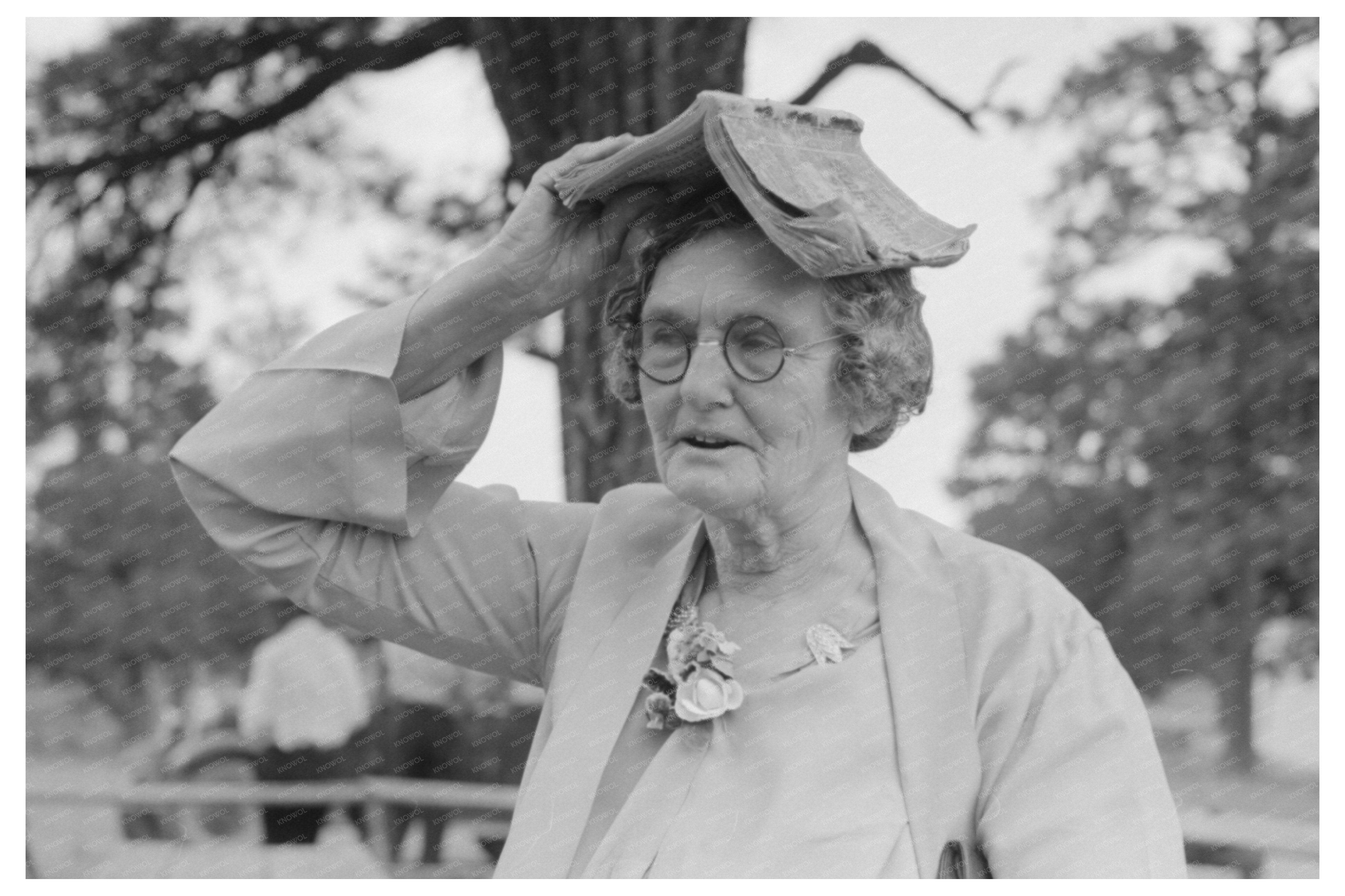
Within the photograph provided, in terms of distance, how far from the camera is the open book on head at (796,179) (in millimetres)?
1704

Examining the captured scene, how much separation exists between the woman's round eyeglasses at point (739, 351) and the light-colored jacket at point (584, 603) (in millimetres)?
314

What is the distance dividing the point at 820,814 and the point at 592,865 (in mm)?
343

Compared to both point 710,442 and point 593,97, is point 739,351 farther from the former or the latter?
point 593,97

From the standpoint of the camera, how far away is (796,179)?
1756 millimetres

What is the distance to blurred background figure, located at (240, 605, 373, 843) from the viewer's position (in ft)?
14.0

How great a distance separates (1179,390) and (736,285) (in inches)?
108

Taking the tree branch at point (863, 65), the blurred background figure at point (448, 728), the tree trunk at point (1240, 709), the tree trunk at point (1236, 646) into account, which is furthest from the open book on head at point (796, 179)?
the tree trunk at point (1236, 646)

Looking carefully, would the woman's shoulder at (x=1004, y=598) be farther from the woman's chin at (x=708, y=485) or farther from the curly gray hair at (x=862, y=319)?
the woman's chin at (x=708, y=485)

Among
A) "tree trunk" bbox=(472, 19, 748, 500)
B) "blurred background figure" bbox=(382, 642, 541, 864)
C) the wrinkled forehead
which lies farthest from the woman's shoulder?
"blurred background figure" bbox=(382, 642, 541, 864)

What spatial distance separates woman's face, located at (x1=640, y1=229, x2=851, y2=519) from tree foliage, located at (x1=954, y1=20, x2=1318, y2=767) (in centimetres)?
195

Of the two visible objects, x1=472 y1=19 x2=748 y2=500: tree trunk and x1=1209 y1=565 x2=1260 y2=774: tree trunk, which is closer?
x1=472 y1=19 x2=748 y2=500: tree trunk

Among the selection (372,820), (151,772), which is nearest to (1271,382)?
(372,820)

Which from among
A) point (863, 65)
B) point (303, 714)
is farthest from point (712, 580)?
point (303, 714)

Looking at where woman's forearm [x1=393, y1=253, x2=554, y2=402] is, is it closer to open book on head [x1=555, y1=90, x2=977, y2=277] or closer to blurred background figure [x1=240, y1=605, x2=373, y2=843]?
open book on head [x1=555, y1=90, x2=977, y2=277]
